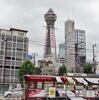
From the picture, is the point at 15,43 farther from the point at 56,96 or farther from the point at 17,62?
the point at 56,96

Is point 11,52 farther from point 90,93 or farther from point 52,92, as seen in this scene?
point 52,92

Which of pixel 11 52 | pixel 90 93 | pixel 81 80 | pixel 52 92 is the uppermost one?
pixel 11 52

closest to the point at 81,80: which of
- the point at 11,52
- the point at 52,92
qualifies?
the point at 52,92

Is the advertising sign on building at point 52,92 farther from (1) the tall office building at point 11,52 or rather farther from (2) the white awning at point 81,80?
(1) the tall office building at point 11,52

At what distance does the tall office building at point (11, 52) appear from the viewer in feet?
273

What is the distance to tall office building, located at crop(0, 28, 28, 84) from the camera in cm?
8308

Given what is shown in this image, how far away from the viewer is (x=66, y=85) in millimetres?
21141

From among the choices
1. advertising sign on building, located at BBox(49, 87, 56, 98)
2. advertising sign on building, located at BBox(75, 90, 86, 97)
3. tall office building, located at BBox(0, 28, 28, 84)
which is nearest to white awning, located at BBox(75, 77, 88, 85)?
advertising sign on building, located at BBox(75, 90, 86, 97)

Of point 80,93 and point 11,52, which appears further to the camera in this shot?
point 11,52

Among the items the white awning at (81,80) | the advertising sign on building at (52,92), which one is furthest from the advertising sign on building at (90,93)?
the advertising sign on building at (52,92)

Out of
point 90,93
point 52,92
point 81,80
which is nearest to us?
point 52,92

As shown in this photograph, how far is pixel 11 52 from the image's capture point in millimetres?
86062

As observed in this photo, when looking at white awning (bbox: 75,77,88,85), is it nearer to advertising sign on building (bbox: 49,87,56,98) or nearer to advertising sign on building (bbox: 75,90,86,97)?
advertising sign on building (bbox: 75,90,86,97)

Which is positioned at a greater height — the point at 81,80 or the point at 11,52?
the point at 11,52
